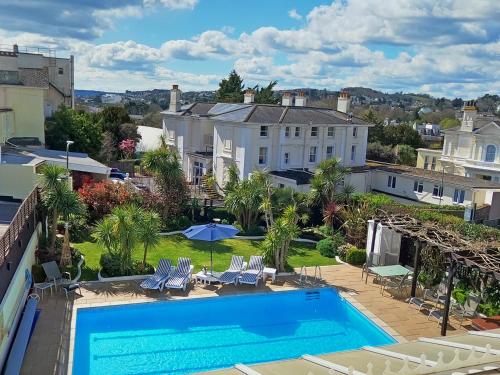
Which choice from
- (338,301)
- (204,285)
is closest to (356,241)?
(338,301)

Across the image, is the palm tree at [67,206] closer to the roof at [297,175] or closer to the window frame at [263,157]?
the roof at [297,175]

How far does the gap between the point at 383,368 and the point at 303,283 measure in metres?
14.8

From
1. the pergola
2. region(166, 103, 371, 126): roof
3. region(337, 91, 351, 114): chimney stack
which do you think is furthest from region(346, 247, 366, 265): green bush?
region(337, 91, 351, 114): chimney stack

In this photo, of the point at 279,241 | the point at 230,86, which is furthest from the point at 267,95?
the point at 279,241

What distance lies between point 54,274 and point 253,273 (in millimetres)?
9062

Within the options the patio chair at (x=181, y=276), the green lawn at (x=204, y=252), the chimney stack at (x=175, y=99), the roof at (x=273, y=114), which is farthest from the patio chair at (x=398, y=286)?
the chimney stack at (x=175, y=99)

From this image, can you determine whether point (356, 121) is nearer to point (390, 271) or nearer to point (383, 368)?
point (390, 271)

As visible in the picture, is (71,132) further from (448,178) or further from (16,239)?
(448,178)

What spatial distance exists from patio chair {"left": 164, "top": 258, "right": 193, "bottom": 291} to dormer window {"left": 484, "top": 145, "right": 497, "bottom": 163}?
4015 cm

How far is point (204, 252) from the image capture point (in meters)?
A: 27.7

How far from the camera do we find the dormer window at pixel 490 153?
50094 mm

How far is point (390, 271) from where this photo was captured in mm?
23250

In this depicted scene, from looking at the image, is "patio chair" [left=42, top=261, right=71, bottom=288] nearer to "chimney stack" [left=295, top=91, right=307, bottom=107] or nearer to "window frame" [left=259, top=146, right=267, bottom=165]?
"window frame" [left=259, top=146, right=267, bottom=165]

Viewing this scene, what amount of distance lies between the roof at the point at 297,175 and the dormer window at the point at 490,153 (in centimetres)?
2206
